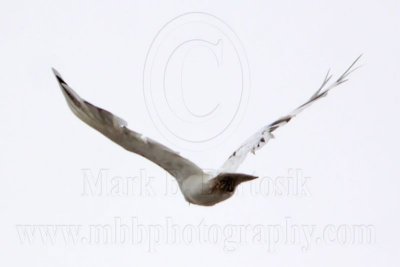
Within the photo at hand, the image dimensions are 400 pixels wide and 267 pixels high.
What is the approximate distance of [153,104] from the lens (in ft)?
10.8

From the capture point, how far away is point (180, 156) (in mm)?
2893

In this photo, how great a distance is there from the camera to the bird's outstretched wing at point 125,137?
8.70 ft

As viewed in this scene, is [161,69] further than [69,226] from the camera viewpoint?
No

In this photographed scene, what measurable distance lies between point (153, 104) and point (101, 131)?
560 mm

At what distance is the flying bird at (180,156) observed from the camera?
105 inches

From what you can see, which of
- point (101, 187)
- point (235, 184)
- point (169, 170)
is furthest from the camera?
point (101, 187)

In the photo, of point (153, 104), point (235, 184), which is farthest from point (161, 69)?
point (235, 184)

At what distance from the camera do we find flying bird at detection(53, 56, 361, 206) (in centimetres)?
267

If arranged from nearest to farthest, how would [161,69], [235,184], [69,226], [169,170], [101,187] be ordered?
[235,184] < [169,170] < [161,69] < [101,187] < [69,226]

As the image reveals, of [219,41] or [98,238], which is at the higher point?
[219,41]

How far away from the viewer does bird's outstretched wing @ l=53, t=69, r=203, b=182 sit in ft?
8.70

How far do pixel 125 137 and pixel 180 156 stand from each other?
19 centimetres

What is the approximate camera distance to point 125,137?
9.13 feet

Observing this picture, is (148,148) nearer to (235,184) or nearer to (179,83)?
(235,184)
